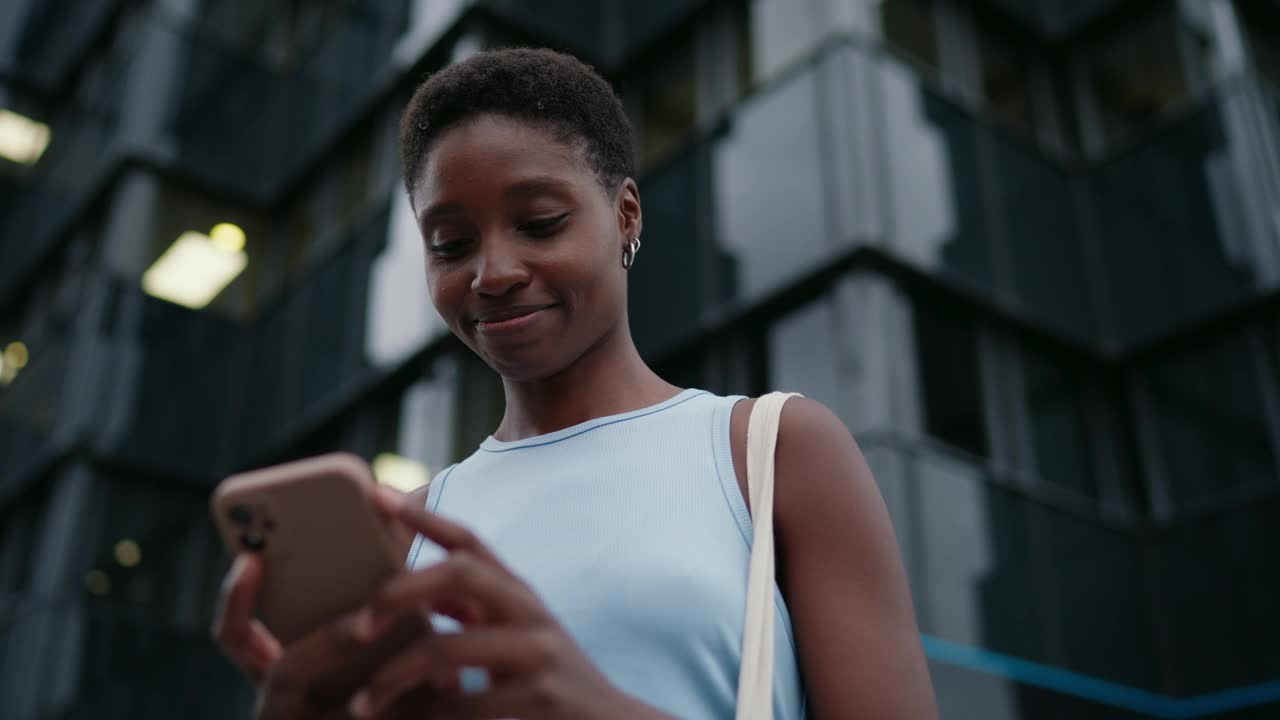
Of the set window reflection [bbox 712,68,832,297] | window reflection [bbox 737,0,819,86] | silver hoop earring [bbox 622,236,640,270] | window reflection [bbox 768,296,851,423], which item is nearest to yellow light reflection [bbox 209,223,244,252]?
window reflection [bbox 737,0,819,86]

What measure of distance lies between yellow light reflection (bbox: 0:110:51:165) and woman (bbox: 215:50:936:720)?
632 inches

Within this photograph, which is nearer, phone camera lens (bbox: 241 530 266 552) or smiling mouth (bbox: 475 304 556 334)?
phone camera lens (bbox: 241 530 266 552)

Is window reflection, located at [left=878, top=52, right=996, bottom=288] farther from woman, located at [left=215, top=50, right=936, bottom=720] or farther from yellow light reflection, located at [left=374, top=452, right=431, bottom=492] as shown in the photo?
woman, located at [left=215, top=50, right=936, bottom=720]

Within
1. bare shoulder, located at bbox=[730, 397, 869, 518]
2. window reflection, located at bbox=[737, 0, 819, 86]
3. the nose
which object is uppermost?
window reflection, located at bbox=[737, 0, 819, 86]

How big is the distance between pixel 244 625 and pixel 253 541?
111mm

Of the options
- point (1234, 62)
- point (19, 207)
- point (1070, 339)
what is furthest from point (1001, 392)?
point (19, 207)

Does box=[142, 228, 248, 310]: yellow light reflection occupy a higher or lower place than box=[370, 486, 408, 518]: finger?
higher

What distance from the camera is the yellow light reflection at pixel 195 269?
1176cm

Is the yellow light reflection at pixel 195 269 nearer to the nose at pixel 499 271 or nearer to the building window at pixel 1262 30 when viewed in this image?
the building window at pixel 1262 30

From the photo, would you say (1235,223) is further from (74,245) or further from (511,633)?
(74,245)

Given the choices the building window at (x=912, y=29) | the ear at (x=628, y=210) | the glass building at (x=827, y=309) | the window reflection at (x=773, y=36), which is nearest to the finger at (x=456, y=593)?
the ear at (x=628, y=210)

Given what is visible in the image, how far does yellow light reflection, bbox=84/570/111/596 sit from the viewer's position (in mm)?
10453

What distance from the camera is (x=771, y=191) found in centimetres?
794

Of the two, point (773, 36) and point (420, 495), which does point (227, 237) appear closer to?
point (773, 36)
